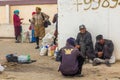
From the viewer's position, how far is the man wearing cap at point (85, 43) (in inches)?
562

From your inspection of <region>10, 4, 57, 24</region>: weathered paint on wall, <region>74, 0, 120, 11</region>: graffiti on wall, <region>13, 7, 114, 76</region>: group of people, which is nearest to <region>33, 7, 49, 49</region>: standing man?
<region>13, 7, 114, 76</region>: group of people

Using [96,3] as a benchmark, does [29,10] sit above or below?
below

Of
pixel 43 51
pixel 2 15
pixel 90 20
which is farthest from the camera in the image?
pixel 2 15

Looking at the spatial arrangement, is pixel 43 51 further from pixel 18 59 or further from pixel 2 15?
pixel 2 15

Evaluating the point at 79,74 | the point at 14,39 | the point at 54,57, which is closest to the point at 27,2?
the point at 14,39

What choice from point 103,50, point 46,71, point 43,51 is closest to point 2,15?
point 43,51

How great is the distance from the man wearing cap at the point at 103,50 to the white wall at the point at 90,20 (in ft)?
1.26

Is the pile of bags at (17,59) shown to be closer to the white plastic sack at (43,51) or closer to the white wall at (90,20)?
the white wall at (90,20)

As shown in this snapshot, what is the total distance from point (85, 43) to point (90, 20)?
0.82 meters

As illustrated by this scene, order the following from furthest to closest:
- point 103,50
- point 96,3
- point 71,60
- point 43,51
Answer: point 43,51
point 96,3
point 103,50
point 71,60

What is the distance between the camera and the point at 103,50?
46.0ft

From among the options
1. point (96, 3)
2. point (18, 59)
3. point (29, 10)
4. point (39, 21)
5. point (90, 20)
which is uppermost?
point (96, 3)

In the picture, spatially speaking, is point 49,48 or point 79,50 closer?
point 79,50

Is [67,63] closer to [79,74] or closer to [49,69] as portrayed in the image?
[79,74]
